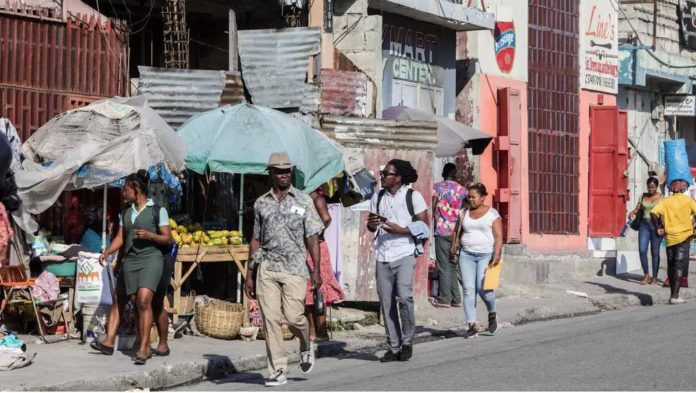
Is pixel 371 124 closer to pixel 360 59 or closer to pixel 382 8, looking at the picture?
pixel 360 59

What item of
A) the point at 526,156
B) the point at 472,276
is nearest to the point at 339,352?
the point at 472,276

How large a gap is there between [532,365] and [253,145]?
4079mm

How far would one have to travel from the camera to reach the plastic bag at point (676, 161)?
25.4 metres

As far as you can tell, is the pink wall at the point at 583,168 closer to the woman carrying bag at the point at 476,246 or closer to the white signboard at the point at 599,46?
the white signboard at the point at 599,46

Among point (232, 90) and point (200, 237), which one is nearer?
point (200, 237)

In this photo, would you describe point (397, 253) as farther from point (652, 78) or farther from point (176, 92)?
point (652, 78)

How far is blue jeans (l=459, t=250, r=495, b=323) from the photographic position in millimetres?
14641

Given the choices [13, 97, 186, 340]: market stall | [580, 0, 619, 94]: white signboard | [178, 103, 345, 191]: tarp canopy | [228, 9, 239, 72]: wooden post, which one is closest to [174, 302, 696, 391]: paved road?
[178, 103, 345, 191]: tarp canopy

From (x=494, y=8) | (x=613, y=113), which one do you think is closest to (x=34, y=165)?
(x=494, y=8)

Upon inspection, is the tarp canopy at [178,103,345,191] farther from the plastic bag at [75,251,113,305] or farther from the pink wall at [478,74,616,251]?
the pink wall at [478,74,616,251]

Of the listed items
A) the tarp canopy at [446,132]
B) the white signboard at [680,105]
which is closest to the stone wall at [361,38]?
the tarp canopy at [446,132]

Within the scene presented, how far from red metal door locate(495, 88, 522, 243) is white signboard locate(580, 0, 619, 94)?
3.19 m

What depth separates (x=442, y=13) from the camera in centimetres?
2062

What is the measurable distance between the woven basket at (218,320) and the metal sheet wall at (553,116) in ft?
36.7
